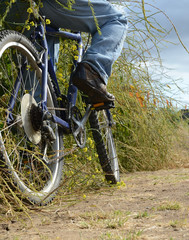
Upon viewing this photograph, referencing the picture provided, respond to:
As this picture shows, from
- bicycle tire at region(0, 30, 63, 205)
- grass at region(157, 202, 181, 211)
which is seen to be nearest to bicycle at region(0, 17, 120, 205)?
bicycle tire at region(0, 30, 63, 205)

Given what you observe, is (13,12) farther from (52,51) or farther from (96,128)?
(96,128)

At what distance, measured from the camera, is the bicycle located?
1.97 m

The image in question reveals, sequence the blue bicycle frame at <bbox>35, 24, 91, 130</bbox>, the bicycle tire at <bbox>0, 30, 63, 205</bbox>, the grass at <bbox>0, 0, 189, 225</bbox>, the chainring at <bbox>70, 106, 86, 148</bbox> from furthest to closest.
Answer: the grass at <bbox>0, 0, 189, 225</bbox>
the chainring at <bbox>70, 106, 86, 148</bbox>
the blue bicycle frame at <bbox>35, 24, 91, 130</bbox>
the bicycle tire at <bbox>0, 30, 63, 205</bbox>

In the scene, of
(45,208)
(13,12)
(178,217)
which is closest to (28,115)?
(45,208)

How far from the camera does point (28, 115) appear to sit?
6.86ft

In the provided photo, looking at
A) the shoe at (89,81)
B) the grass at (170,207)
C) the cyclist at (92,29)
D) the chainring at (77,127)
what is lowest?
the grass at (170,207)

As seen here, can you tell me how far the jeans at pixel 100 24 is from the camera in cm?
227

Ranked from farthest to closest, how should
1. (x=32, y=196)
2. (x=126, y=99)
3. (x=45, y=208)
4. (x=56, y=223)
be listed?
(x=126, y=99), (x=45, y=208), (x=32, y=196), (x=56, y=223)

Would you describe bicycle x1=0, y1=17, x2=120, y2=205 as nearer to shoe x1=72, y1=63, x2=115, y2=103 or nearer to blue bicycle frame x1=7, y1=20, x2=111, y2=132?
blue bicycle frame x1=7, y1=20, x2=111, y2=132

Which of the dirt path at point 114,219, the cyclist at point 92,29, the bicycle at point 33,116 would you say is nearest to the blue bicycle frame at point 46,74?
the bicycle at point 33,116

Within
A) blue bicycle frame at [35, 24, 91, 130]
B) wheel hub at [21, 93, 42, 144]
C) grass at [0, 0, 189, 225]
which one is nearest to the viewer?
wheel hub at [21, 93, 42, 144]

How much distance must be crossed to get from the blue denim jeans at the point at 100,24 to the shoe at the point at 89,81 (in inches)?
1.2

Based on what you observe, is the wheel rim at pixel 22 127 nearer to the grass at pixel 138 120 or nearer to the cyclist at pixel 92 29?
the cyclist at pixel 92 29

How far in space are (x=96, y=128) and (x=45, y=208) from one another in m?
0.98
